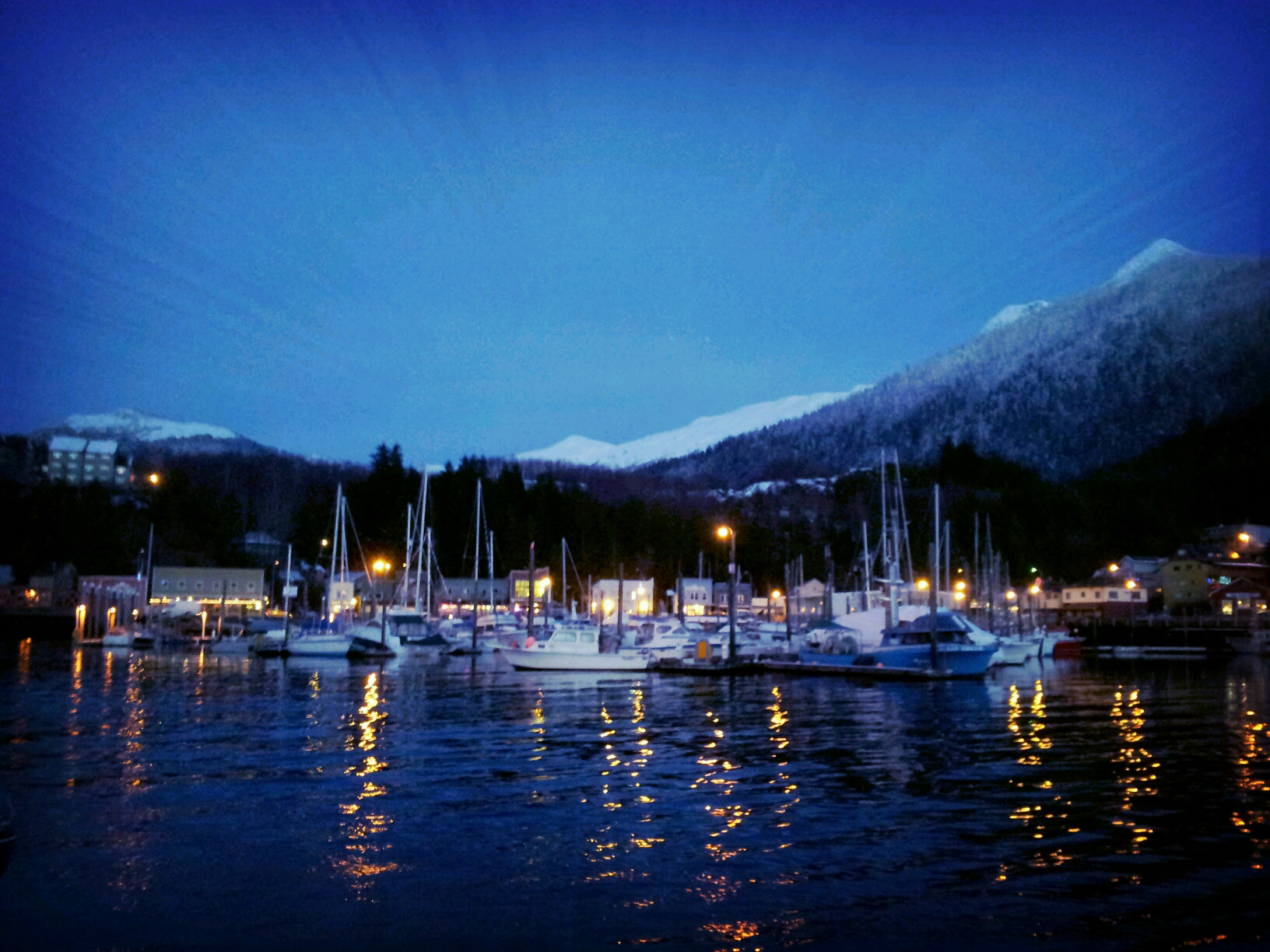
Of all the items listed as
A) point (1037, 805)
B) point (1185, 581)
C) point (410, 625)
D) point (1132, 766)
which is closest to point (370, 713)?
point (1037, 805)

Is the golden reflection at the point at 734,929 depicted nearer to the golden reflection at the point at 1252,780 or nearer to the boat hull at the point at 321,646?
the golden reflection at the point at 1252,780

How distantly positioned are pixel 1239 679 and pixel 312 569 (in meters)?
110

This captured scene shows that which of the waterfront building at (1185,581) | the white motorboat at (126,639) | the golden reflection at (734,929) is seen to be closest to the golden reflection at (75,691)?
the white motorboat at (126,639)

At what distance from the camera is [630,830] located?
539 inches

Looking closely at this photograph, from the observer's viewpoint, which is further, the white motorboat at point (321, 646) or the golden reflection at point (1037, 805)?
the white motorboat at point (321, 646)

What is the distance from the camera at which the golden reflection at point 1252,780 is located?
1300cm

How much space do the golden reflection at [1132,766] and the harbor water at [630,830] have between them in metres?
0.13

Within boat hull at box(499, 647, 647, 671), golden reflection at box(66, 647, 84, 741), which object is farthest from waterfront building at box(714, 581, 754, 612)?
golden reflection at box(66, 647, 84, 741)

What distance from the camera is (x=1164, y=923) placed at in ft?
31.7

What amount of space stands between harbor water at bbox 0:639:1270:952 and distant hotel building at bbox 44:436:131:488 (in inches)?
7002

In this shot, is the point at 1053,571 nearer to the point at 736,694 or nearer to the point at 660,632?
the point at 660,632

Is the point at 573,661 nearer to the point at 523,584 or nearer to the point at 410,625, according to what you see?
the point at 410,625

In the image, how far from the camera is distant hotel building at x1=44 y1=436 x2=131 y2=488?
185750 mm

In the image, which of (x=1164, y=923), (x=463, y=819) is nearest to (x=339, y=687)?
(x=463, y=819)
